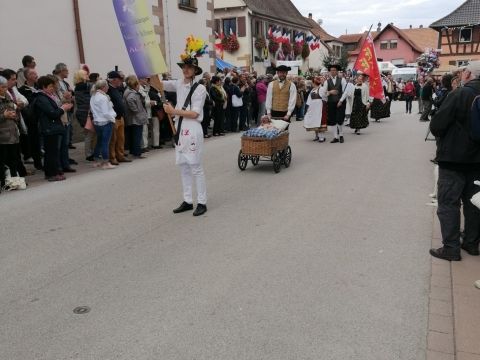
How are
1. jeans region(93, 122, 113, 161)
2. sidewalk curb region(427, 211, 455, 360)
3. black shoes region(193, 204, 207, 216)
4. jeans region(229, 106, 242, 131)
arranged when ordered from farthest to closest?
jeans region(229, 106, 242, 131), jeans region(93, 122, 113, 161), black shoes region(193, 204, 207, 216), sidewalk curb region(427, 211, 455, 360)

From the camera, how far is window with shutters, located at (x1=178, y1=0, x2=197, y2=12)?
61.2 feet

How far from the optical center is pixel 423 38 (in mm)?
77438

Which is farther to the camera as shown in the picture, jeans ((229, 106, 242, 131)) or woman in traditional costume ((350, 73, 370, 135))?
jeans ((229, 106, 242, 131))

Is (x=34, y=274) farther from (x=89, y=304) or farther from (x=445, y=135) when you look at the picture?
(x=445, y=135)

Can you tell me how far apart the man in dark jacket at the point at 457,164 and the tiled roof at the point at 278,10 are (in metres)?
34.2

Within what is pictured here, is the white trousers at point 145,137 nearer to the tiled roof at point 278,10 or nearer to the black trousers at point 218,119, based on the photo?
the black trousers at point 218,119

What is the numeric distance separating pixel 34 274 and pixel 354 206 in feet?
13.6

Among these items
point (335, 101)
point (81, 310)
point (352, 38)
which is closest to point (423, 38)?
point (352, 38)

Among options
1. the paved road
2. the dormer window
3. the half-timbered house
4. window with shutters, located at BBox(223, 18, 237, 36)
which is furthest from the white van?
the paved road

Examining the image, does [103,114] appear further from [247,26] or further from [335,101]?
[247,26]

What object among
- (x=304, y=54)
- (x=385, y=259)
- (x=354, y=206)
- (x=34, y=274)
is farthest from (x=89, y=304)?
(x=304, y=54)

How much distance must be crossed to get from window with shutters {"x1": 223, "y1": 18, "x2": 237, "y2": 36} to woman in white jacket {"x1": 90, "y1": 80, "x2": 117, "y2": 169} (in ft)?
94.4

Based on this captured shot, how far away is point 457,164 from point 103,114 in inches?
281

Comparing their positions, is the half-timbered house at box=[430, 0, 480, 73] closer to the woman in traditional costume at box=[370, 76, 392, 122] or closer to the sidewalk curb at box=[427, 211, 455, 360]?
the woman in traditional costume at box=[370, 76, 392, 122]
